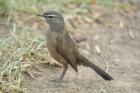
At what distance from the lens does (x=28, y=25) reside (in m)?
10.4

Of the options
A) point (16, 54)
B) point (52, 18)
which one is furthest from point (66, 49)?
point (16, 54)

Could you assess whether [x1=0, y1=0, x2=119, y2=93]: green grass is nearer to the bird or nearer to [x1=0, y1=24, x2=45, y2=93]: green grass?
[x1=0, y1=24, x2=45, y2=93]: green grass

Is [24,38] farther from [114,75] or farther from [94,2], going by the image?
[94,2]

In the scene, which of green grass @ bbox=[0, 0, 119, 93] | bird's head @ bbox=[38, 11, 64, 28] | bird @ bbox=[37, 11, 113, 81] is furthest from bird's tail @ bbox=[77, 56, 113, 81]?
green grass @ bbox=[0, 0, 119, 93]

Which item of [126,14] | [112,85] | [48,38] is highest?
[48,38]

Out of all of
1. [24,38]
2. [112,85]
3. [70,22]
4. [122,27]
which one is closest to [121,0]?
[122,27]

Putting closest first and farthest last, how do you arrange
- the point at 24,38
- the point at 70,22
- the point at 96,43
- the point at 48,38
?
1. the point at 48,38
2. the point at 24,38
3. the point at 96,43
4. the point at 70,22

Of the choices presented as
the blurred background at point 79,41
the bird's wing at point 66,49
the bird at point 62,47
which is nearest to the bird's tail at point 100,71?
the bird at point 62,47

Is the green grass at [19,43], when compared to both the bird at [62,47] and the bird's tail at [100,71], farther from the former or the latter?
the bird's tail at [100,71]

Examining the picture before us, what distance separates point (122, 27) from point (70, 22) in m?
1.32

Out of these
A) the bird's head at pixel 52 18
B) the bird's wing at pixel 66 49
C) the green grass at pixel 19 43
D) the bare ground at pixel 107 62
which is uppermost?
the bird's head at pixel 52 18

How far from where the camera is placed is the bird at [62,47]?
7.85m

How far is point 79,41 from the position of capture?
10328mm

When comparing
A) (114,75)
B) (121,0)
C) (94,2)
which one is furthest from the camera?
(121,0)
